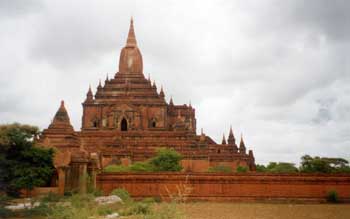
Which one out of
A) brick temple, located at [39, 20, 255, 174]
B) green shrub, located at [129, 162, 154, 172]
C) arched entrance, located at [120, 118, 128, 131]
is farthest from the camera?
arched entrance, located at [120, 118, 128, 131]

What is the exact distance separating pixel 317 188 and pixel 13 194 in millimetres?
16102

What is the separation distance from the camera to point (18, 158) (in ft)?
55.5

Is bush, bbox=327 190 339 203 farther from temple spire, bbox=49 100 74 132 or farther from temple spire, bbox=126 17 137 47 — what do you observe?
temple spire, bbox=126 17 137 47

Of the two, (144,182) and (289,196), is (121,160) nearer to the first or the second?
(144,182)

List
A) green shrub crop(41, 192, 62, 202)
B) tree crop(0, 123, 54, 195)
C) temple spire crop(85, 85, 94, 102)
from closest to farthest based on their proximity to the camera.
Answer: tree crop(0, 123, 54, 195), green shrub crop(41, 192, 62, 202), temple spire crop(85, 85, 94, 102)

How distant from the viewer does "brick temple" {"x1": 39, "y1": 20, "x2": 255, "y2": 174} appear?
37.9 meters

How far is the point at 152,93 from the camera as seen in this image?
155ft

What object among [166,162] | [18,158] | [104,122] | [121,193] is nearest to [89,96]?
[104,122]

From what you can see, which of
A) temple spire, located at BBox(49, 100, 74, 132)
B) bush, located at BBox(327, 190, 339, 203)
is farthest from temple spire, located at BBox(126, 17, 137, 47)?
bush, located at BBox(327, 190, 339, 203)

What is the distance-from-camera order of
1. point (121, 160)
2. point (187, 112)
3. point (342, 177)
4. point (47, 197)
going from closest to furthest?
point (47, 197)
point (342, 177)
point (121, 160)
point (187, 112)

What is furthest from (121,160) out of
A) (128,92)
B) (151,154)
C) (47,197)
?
(47,197)

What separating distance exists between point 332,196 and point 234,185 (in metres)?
5.38

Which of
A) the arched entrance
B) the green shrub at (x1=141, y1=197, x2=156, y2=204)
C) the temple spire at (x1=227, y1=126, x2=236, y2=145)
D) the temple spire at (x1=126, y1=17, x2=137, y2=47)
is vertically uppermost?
the temple spire at (x1=126, y1=17, x2=137, y2=47)

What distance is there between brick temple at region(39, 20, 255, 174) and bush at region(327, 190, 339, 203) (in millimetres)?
14607
